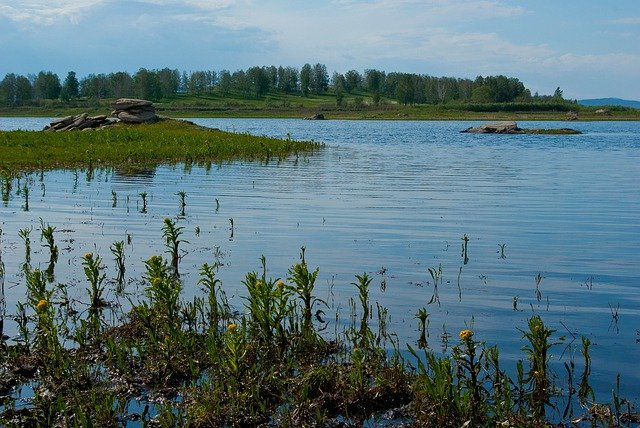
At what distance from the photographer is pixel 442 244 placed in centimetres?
1798

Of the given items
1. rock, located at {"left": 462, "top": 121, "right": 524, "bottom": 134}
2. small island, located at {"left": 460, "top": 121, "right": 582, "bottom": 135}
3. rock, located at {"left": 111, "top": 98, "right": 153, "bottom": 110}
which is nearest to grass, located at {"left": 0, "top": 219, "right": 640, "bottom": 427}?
rock, located at {"left": 111, "top": 98, "right": 153, "bottom": 110}

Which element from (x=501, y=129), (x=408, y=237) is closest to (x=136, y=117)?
(x=501, y=129)

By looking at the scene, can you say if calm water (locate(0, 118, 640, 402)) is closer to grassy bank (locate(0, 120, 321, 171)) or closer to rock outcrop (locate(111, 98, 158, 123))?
grassy bank (locate(0, 120, 321, 171))

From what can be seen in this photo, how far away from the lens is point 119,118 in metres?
64.6

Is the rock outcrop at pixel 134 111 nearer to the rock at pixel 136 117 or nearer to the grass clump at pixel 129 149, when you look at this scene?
the rock at pixel 136 117

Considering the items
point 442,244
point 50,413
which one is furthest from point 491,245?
point 50,413

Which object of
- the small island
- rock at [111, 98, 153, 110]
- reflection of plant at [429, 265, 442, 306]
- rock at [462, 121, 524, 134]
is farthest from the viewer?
rock at [462, 121, 524, 134]

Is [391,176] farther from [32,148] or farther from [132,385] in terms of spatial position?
[132,385]

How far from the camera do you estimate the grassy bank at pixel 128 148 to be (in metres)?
38.3

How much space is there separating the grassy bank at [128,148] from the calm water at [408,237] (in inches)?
157

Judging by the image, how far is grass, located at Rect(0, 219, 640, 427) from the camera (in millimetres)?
7711

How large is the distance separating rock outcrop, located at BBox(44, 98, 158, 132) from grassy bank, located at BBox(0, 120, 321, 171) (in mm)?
7447

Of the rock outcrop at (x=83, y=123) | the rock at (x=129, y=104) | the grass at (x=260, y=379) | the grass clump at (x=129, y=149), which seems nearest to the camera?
the grass at (x=260, y=379)

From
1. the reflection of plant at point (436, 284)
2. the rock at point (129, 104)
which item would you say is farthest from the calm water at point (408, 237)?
the rock at point (129, 104)
